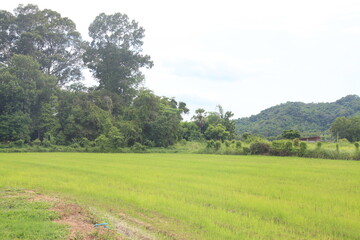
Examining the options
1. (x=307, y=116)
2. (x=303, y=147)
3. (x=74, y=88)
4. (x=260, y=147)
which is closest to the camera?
(x=303, y=147)

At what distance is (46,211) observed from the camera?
535 centimetres

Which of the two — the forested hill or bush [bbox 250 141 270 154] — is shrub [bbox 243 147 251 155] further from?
the forested hill

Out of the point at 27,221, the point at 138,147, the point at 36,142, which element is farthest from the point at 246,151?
the point at 27,221

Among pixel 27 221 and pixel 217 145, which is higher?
pixel 217 145

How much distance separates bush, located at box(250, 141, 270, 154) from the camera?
947 inches

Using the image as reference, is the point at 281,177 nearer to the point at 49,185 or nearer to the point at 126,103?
the point at 49,185

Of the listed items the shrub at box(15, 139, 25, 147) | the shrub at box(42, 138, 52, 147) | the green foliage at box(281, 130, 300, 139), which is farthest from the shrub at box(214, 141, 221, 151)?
the shrub at box(15, 139, 25, 147)

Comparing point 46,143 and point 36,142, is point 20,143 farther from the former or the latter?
point 46,143

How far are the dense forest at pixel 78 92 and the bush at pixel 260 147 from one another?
35.1 feet

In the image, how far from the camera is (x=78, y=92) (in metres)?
35.6

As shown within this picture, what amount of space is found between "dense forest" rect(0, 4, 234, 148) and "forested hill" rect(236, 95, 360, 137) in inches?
440

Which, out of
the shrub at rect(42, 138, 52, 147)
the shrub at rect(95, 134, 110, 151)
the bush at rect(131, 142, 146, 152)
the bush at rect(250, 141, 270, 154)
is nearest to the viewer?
the bush at rect(250, 141, 270, 154)

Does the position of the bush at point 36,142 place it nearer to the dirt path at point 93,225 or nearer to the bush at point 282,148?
the bush at point 282,148

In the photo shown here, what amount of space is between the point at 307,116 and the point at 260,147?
99.7 ft
